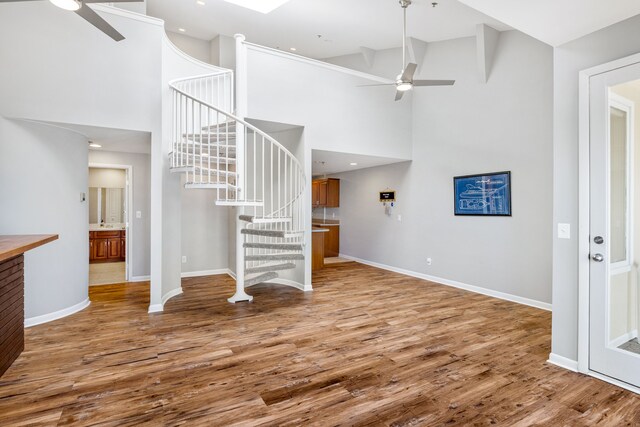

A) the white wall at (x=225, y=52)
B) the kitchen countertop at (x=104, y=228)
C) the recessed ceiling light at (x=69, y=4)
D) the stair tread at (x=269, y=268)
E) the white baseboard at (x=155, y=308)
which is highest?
Result: the white wall at (x=225, y=52)

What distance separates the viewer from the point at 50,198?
386cm

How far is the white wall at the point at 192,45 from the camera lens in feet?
21.4

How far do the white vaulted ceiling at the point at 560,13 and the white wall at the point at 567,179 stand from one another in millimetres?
167

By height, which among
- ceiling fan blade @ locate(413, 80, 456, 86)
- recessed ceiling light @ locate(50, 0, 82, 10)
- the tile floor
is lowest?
the tile floor

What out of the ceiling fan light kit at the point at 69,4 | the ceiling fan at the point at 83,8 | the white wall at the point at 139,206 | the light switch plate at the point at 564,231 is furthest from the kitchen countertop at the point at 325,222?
the ceiling fan light kit at the point at 69,4

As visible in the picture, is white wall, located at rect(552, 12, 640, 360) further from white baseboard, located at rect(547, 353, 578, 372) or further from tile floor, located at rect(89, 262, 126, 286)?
tile floor, located at rect(89, 262, 126, 286)

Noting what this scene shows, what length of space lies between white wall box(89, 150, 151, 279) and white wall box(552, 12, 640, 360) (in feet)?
19.8

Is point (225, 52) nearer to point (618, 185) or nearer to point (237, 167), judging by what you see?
point (237, 167)

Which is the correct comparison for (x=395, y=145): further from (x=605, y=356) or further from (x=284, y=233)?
(x=605, y=356)

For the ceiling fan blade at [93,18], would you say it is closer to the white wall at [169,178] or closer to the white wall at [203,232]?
the white wall at [169,178]

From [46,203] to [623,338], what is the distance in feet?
19.1

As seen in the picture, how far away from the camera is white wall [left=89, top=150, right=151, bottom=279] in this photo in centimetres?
577

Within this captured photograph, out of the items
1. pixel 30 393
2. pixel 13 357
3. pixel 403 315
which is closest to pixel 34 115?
pixel 13 357

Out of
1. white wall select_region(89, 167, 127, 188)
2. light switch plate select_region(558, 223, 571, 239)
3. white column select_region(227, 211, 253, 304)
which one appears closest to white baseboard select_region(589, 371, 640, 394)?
light switch plate select_region(558, 223, 571, 239)
